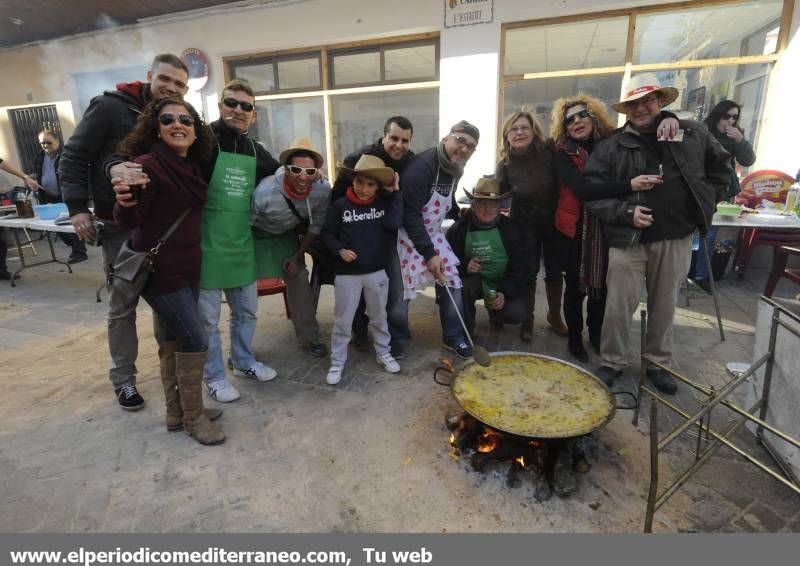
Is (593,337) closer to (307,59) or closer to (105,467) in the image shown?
(105,467)

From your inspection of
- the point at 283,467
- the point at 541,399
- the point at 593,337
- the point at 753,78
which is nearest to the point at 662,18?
the point at 753,78

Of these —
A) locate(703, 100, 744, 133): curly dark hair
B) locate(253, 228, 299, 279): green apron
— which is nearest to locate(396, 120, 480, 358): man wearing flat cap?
locate(253, 228, 299, 279): green apron

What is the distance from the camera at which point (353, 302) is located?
3.52 metres

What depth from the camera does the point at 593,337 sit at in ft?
13.4

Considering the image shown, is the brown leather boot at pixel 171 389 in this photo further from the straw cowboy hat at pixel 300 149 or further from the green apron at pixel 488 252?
the green apron at pixel 488 252

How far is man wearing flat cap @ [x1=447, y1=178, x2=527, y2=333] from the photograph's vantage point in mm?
4023

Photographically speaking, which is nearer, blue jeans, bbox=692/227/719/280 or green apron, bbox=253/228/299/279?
green apron, bbox=253/228/299/279

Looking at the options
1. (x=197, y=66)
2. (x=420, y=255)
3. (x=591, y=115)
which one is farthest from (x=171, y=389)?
(x=197, y=66)

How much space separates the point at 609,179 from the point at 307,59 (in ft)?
23.3

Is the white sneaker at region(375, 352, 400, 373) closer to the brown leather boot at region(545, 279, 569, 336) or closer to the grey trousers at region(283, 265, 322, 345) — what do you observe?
the grey trousers at region(283, 265, 322, 345)

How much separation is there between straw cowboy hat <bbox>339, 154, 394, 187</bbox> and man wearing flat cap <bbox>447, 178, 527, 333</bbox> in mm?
976

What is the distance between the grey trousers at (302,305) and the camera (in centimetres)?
382

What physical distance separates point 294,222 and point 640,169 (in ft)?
8.45

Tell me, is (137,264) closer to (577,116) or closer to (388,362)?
(388,362)
